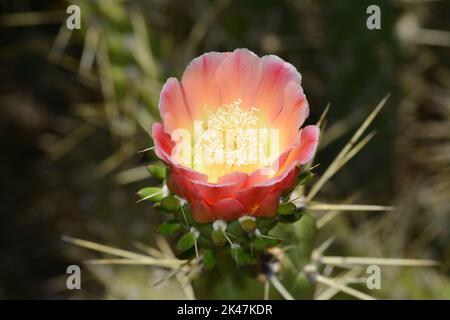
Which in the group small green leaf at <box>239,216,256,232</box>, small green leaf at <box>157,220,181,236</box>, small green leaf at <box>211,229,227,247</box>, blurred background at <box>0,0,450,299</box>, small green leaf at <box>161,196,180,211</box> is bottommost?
small green leaf at <box>211,229,227,247</box>

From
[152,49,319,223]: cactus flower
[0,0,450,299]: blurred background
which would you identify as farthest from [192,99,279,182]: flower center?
[0,0,450,299]: blurred background

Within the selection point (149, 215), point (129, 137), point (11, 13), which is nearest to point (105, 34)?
point (129, 137)

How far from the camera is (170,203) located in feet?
2.72

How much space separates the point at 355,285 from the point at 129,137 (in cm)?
70

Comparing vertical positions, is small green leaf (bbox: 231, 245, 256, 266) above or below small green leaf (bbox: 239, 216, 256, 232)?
below

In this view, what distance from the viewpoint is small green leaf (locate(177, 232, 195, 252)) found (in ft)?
2.76

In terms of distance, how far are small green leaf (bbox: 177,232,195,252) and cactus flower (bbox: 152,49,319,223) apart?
35 millimetres

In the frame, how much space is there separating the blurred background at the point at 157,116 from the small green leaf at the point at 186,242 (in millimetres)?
556

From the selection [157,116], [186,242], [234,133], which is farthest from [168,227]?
[157,116]

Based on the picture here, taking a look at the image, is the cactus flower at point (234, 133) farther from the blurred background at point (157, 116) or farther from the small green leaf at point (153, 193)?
the blurred background at point (157, 116)

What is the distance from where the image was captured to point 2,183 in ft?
7.36

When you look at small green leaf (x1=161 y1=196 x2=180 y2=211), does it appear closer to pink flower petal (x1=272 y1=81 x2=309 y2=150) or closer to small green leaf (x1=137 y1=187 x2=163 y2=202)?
small green leaf (x1=137 y1=187 x2=163 y2=202)
